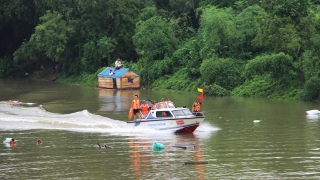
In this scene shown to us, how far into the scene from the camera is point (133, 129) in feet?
103

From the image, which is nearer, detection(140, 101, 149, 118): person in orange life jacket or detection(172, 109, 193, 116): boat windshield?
detection(172, 109, 193, 116): boat windshield

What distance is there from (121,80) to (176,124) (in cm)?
2388

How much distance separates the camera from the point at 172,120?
30.6 metres

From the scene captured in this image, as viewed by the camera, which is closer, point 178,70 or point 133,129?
point 133,129

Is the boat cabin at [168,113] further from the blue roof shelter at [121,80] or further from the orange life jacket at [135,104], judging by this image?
the blue roof shelter at [121,80]

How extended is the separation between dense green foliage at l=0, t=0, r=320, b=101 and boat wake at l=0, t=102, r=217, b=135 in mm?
12753

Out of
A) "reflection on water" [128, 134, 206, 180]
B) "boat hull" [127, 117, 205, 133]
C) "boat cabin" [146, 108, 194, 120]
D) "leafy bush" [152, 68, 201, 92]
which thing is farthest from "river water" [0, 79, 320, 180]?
"leafy bush" [152, 68, 201, 92]

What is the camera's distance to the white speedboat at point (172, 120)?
30469 mm

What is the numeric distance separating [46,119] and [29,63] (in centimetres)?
3597

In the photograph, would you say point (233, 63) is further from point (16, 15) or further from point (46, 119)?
point (16, 15)

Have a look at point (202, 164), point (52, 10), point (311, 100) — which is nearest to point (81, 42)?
point (52, 10)

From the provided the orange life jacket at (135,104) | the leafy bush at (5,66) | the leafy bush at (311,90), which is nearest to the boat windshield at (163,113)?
the orange life jacket at (135,104)

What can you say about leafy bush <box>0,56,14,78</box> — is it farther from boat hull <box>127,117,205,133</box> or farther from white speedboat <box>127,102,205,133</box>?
boat hull <box>127,117,205,133</box>

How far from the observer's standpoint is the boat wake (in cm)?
3167
